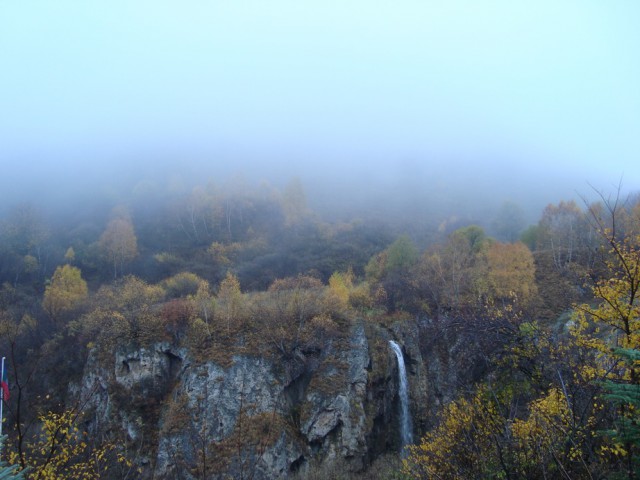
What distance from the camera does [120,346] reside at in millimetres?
33562

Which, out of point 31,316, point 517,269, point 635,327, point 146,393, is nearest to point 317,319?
point 146,393

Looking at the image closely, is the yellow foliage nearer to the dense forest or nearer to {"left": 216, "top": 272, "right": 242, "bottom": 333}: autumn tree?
the dense forest

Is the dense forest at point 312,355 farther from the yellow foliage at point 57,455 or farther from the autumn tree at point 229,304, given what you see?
the yellow foliage at point 57,455

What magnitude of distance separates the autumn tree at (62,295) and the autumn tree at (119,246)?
10.2m

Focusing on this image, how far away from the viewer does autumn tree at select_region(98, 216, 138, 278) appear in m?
64.5

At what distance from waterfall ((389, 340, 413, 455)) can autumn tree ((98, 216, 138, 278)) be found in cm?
4818

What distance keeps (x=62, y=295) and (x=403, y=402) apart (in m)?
41.0

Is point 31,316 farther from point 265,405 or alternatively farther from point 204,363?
point 265,405

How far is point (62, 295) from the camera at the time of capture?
4619 cm

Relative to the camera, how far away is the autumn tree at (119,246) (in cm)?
6450

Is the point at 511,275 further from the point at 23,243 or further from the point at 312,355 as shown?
the point at 23,243

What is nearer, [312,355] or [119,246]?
[312,355]

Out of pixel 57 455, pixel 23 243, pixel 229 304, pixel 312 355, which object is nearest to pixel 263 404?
pixel 312 355

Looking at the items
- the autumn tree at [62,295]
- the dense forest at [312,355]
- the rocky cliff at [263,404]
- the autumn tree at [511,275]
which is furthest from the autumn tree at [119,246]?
the autumn tree at [511,275]
